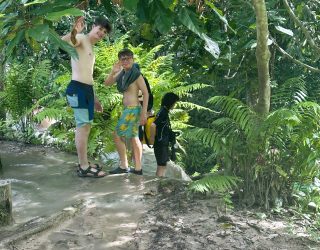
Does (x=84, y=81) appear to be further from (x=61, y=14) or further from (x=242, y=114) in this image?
(x=61, y=14)

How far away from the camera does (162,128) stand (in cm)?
607

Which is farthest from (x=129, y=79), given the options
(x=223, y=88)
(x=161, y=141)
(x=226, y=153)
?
(x=223, y=88)

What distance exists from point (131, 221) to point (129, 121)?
1637 mm

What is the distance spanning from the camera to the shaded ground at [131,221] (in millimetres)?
3797

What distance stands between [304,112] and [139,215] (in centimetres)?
172

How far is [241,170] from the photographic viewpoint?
182 inches

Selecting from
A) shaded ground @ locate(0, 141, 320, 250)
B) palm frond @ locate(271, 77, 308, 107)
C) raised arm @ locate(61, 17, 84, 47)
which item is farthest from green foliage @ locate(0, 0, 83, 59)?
palm frond @ locate(271, 77, 308, 107)

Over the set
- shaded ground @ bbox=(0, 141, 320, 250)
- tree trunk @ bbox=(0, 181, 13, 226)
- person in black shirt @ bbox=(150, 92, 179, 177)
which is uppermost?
person in black shirt @ bbox=(150, 92, 179, 177)

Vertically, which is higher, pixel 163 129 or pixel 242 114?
pixel 242 114

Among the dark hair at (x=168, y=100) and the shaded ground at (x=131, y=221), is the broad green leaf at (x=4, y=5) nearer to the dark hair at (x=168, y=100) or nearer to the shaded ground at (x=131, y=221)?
the shaded ground at (x=131, y=221)

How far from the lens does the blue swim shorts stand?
527 centimetres

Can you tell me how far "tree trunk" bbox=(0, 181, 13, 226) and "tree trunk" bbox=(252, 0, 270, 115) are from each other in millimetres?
2356

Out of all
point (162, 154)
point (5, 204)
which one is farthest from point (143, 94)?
point (5, 204)

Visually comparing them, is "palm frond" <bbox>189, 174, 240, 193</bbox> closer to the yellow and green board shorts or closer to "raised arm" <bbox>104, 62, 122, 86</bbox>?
the yellow and green board shorts
